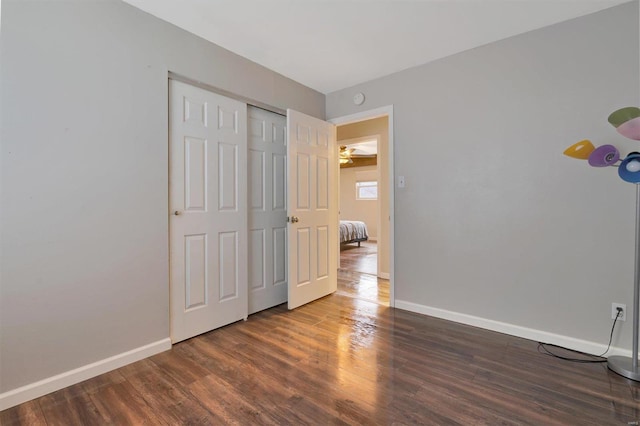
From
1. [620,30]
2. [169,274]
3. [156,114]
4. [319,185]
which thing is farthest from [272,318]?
[620,30]

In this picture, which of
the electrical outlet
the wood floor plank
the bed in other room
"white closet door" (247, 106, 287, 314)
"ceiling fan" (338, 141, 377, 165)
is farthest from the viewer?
the bed in other room

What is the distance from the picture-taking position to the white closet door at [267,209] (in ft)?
9.53

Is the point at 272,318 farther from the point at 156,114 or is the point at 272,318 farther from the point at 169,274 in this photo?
the point at 156,114

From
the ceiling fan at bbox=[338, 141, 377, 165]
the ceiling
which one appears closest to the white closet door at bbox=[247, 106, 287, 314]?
the ceiling

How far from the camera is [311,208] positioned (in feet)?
10.6

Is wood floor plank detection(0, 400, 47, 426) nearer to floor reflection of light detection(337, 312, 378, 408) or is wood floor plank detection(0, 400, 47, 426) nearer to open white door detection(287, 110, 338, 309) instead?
floor reflection of light detection(337, 312, 378, 408)

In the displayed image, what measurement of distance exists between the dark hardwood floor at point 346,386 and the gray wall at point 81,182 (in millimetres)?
313

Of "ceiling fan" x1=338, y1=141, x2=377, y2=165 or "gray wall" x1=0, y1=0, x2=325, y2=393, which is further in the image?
"ceiling fan" x1=338, y1=141, x2=377, y2=165

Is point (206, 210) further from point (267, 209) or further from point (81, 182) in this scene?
point (81, 182)

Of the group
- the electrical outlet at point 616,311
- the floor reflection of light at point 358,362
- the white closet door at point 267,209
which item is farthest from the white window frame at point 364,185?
the electrical outlet at point 616,311

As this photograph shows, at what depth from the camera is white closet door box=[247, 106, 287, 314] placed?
2.90m

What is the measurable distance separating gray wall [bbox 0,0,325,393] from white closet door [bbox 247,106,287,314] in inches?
33.2

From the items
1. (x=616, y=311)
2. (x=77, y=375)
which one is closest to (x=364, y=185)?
(x=616, y=311)

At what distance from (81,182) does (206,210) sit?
85 cm
